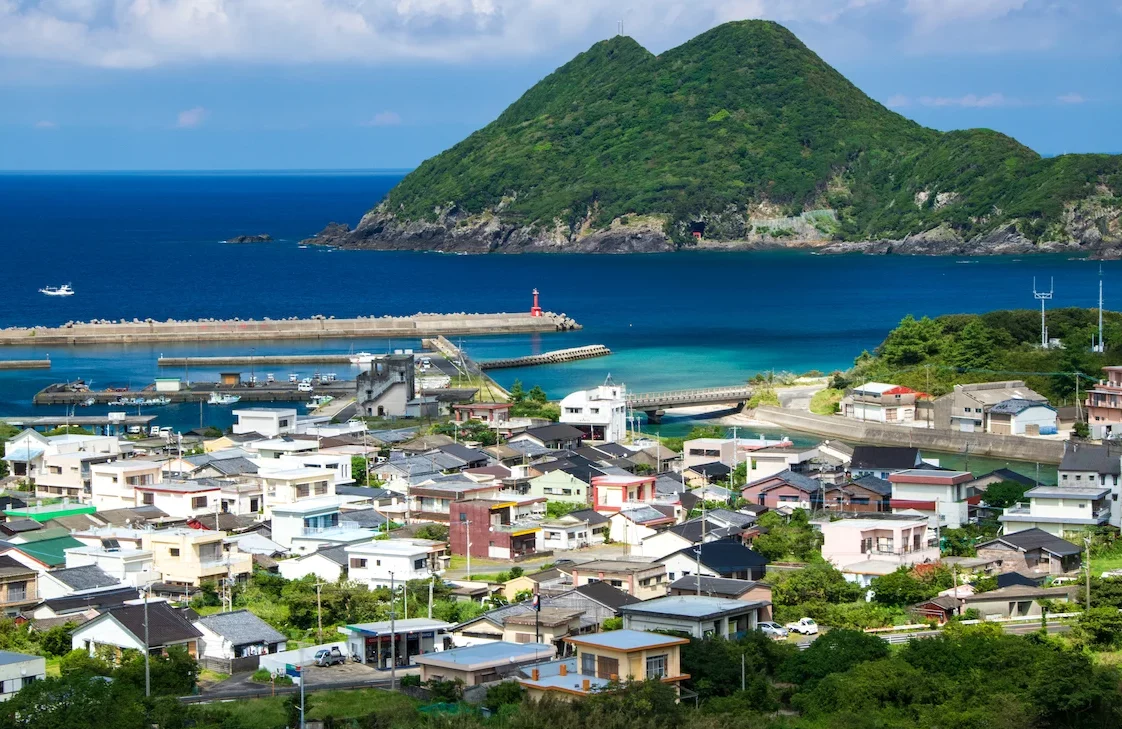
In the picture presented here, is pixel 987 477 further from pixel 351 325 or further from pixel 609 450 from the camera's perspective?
pixel 351 325

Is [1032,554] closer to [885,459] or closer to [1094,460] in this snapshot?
[1094,460]

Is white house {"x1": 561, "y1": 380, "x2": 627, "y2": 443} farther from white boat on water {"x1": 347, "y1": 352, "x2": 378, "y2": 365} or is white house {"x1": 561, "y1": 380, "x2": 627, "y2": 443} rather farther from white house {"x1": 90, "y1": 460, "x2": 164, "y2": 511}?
white boat on water {"x1": 347, "y1": 352, "x2": 378, "y2": 365}

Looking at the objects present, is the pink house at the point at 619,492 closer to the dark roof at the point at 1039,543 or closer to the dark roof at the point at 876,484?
the dark roof at the point at 876,484

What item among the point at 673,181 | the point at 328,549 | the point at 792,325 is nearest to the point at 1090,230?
the point at 673,181

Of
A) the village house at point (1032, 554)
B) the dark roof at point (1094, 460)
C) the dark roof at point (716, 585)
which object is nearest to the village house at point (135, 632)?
the dark roof at point (716, 585)

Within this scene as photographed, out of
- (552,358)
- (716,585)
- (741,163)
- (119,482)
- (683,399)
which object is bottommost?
(552,358)

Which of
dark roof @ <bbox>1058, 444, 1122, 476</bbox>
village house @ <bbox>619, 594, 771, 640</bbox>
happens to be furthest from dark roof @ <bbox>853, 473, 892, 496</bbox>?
village house @ <bbox>619, 594, 771, 640</bbox>

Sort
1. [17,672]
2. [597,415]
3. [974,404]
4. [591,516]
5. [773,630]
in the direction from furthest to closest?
[974,404], [597,415], [591,516], [773,630], [17,672]

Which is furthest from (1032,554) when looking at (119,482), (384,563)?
(119,482)
